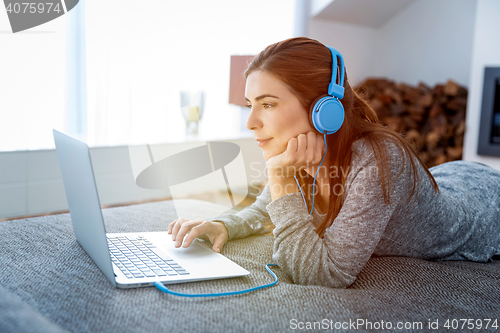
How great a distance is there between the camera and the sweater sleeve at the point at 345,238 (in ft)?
3.00

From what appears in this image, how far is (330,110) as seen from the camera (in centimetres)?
99

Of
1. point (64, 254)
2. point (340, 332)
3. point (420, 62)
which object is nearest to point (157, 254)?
point (64, 254)

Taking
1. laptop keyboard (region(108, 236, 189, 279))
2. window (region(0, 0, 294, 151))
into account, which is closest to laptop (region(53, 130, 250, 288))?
laptop keyboard (region(108, 236, 189, 279))

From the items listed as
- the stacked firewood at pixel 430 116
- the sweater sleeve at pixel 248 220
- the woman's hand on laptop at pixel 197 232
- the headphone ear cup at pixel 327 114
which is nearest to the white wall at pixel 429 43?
the stacked firewood at pixel 430 116

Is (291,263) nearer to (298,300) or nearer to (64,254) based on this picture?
(298,300)

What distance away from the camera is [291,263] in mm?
925

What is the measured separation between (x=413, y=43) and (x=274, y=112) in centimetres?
366

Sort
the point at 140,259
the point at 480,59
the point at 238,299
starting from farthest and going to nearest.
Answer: the point at 480,59
the point at 140,259
the point at 238,299

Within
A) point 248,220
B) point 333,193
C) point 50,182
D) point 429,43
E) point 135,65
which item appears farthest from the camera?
point 429,43

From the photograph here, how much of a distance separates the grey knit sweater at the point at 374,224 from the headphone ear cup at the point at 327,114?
8 centimetres

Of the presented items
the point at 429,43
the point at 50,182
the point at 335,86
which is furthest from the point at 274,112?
the point at 429,43

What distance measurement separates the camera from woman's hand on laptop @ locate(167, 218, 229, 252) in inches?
39.2

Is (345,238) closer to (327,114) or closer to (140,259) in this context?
(327,114)

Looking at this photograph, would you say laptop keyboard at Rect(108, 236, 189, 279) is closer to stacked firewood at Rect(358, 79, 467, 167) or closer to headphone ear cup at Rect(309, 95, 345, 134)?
headphone ear cup at Rect(309, 95, 345, 134)
